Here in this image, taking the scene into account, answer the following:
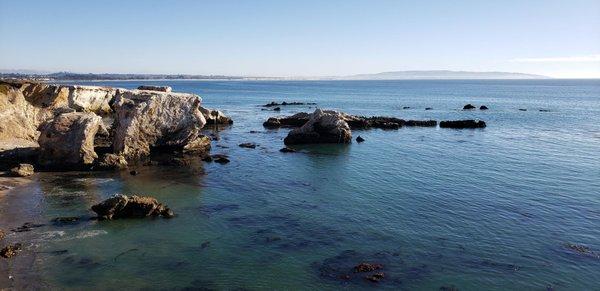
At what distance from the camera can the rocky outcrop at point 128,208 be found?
2409 centimetres

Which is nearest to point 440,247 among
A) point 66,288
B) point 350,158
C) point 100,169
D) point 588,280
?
point 588,280

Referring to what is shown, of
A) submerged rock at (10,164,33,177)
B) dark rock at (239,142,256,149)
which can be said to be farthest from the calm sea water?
dark rock at (239,142,256,149)

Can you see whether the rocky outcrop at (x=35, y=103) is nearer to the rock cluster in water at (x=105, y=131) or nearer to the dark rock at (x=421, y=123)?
the rock cluster in water at (x=105, y=131)

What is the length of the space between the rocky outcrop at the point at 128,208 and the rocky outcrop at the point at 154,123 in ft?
50.9

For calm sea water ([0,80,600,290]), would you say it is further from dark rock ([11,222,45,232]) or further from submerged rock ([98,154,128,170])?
submerged rock ([98,154,128,170])

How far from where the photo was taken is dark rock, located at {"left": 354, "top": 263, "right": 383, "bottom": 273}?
1805cm

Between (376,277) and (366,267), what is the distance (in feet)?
2.72

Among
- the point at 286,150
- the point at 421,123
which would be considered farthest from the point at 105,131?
the point at 421,123

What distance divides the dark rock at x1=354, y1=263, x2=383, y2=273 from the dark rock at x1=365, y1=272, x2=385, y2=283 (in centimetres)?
43

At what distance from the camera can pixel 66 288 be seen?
16.5 meters

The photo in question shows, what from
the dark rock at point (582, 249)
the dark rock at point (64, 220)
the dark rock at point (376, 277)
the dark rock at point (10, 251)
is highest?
the dark rock at point (582, 249)

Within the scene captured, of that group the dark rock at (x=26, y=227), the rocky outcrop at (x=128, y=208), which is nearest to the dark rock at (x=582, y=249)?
the rocky outcrop at (x=128, y=208)

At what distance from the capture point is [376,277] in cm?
1748

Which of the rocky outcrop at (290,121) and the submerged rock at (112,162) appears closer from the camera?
the submerged rock at (112,162)
